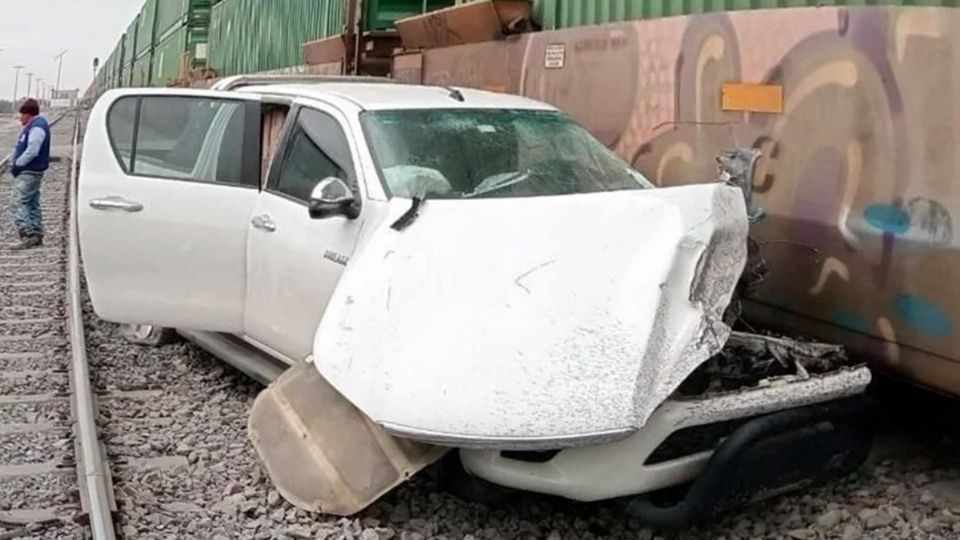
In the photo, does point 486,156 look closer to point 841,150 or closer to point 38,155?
point 841,150

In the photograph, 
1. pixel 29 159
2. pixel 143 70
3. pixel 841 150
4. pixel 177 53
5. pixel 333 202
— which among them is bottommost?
pixel 333 202

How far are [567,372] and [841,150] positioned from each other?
2.15 metres

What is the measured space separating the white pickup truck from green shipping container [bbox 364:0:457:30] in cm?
616

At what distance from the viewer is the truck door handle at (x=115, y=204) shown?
→ 220 inches

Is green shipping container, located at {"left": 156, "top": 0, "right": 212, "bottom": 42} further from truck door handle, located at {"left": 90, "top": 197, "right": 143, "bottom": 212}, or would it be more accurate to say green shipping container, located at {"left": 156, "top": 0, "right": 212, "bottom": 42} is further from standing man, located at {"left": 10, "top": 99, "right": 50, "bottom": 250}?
truck door handle, located at {"left": 90, "top": 197, "right": 143, "bottom": 212}

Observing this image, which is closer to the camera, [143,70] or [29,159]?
[29,159]

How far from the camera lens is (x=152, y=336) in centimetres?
673

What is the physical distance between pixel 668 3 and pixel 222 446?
143 inches

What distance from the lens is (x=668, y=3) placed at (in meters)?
6.18

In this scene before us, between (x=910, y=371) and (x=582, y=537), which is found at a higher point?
(x=910, y=371)

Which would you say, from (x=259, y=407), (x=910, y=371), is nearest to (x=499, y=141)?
(x=259, y=407)

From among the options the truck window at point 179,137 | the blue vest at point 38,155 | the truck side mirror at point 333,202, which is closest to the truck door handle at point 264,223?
the truck window at point 179,137

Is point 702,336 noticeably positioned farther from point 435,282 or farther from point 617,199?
point 435,282

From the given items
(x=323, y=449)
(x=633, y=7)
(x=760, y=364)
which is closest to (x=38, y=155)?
(x=633, y=7)
